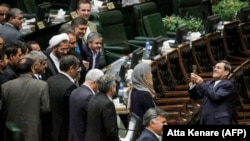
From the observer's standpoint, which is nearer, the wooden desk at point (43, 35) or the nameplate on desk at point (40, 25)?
the wooden desk at point (43, 35)

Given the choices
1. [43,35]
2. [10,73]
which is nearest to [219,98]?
[10,73]

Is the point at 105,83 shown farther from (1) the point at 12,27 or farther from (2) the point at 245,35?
(2) the point at 245,35

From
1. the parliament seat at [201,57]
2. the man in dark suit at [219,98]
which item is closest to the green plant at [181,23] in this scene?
the parliament seat at [201,57]

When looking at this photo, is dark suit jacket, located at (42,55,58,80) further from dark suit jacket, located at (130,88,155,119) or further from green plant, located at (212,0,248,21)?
green plant, located at (212,0,248,21)

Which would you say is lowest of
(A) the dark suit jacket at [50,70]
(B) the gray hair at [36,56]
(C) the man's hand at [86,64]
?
(C) the man's hand at [86,64]

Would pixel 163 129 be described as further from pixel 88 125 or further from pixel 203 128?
pixel 88 125

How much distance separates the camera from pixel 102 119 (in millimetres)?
7426

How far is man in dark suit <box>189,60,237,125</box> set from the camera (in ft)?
27.6

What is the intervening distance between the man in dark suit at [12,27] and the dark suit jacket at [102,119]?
2.66m

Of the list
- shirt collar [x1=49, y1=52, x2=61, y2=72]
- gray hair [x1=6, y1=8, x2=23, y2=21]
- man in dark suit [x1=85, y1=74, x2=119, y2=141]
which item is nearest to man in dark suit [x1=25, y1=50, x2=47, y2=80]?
shirt collar [x1=49, y1=52, x2=61, y2=72]

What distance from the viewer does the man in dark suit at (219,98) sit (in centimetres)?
841

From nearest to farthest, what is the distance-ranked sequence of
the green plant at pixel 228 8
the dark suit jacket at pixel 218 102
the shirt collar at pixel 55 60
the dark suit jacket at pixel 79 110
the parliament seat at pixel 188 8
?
the dark suit jacket at pixel 79 110 < the dark suit jacket at pixel 218 102 < the shirt collar at pixel 55 60 < the green plant at pixel 228 8 < the parliament seat at pixel 188 8

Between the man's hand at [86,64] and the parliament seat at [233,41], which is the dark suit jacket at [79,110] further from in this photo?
the parliament seat at [233,41]

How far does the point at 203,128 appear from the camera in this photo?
647cm
